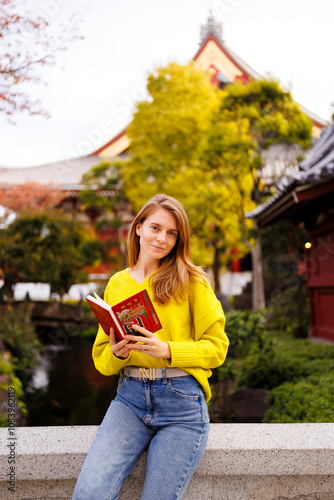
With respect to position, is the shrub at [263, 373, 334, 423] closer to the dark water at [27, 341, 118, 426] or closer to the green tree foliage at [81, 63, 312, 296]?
the dark water at [27, 341, 118, 426]

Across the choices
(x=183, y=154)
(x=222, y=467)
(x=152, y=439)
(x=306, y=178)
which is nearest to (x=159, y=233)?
(x=152, y=439)

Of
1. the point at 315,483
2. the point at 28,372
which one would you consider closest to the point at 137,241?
the point at 315,483

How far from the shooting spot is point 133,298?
1.78m

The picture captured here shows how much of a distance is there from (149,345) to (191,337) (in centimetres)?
30

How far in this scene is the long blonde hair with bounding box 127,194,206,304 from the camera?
2.01 m

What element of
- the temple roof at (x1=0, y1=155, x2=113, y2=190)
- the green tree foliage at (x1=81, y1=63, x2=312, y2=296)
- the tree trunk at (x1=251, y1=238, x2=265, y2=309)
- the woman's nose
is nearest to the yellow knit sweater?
the woman's nose

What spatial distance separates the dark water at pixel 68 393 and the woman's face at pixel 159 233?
166 inches

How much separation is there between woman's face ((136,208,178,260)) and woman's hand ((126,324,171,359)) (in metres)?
0.45

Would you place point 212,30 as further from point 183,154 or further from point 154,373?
point 154,373

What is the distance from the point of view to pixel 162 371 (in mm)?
1951

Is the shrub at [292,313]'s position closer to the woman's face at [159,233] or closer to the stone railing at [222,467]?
the stone railing at [222,467]

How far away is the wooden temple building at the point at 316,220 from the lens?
6.05 metres

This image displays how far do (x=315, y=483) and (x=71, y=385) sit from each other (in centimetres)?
615

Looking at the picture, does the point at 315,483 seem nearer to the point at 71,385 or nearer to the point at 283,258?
the point at 71,385
